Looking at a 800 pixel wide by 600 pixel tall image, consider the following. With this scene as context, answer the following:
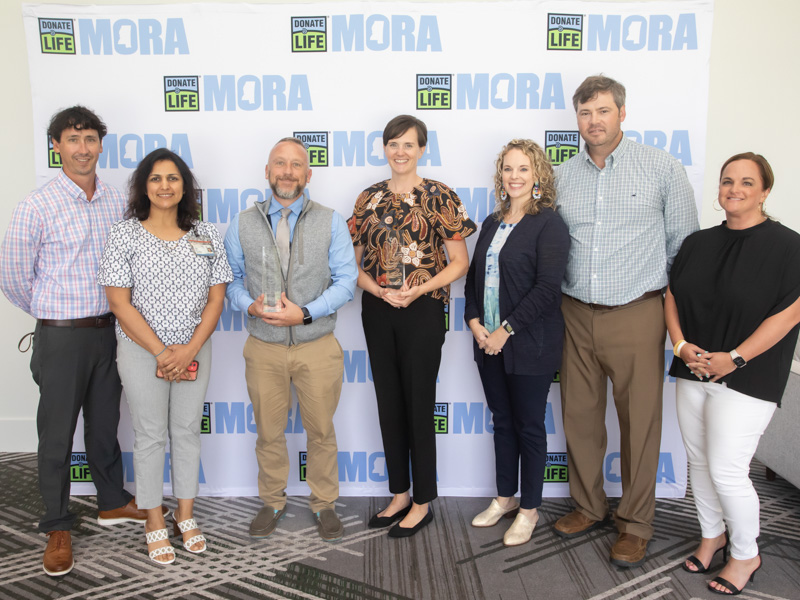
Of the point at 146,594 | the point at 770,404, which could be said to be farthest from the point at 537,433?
the point at 146,594

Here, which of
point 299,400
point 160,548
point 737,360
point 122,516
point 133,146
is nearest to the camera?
point 737,360

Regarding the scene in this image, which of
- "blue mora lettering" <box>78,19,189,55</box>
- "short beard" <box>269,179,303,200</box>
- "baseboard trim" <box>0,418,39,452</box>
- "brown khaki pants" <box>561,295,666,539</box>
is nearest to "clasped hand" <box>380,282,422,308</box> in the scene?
"short beard" <box>269,179,303,200</box>

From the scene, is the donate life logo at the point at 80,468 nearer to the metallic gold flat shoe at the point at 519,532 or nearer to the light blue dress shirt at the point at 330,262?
the light blue dress shirt at the point at 330,262

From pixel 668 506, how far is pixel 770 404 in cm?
111

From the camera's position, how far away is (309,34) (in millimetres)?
2941

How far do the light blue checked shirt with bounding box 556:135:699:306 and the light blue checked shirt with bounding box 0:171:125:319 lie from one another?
2.18 metres

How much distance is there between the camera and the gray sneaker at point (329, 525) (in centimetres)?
261

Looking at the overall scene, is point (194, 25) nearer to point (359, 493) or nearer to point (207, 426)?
point (207, 426)

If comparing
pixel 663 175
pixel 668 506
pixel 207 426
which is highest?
pixel 663 175

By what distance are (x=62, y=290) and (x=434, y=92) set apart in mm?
2031

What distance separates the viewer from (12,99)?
3.44m

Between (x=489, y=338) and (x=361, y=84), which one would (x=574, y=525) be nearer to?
(x=489, y=338)

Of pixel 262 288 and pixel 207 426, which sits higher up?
pixel 262 288

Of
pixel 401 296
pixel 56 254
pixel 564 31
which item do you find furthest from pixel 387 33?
pixel 56 254
